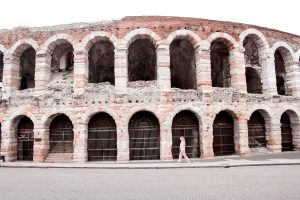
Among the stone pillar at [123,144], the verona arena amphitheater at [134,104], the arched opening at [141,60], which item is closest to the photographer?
the stone pillar at [123,144]

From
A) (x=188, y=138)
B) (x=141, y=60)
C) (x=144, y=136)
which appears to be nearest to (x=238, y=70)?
(x=188, y=138)

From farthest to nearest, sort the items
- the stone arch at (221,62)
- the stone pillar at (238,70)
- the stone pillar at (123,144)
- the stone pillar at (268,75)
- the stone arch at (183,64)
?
the stone arch at (183,64)
the stone pillar at (268,75)
the stone arch at (221,62)
the stone pillar at (238,70)
the stone pillar at (123,144)

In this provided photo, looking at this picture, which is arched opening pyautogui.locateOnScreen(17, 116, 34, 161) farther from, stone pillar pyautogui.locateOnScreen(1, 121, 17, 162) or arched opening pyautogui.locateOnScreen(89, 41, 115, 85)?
arched opening pyautogui.locateOnScreen(89, 41, 115, 85)

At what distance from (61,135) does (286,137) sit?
13685 millimetres

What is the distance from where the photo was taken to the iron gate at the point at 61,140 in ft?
44.7

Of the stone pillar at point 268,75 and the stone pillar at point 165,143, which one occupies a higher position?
the stone pillar at point 268,75

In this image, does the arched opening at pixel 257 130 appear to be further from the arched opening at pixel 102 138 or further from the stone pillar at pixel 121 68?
the arched opening at pixel 102 138

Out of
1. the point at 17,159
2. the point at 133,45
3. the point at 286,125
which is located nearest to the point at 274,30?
the point at 286,125

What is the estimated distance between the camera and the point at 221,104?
13.4 meters

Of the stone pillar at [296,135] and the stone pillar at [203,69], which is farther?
the stone pillar at [296,135]

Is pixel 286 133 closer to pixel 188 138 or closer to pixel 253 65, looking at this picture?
pixel 253 65

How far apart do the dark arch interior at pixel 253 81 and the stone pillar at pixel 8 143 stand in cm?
1487

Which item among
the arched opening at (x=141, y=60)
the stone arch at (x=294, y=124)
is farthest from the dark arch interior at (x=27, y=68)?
the stone arch at (x=294, y=124)

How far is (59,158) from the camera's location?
13.2m
